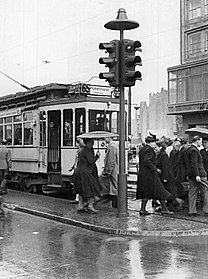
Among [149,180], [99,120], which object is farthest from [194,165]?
[99,120]

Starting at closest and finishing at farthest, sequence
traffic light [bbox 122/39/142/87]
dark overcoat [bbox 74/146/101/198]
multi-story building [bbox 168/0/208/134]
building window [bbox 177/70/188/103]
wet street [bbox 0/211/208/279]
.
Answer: wet street [bbox 0/211/208/279]
traffic light [bbox 122/39/142/87]
dark overcoat [bbox 74/146/101/198]
multi-story building [bbox 168/0/208/134]
building window [bbox 177/70/188/103]

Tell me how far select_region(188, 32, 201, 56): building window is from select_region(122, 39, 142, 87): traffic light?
126ft

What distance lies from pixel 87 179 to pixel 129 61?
285 centimetres

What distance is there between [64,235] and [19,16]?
9.34m

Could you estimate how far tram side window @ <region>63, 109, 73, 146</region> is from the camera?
52.1 ft

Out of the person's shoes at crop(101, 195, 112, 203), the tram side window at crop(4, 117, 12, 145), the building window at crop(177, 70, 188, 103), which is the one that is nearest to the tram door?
the tram side window at crop(4, 117, 12, 145)

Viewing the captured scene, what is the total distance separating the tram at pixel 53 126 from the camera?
15664 mm

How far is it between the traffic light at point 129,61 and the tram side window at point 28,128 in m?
6.67

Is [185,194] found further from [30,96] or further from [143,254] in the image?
[30,96]

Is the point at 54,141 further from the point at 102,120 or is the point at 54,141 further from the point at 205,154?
the point at 205,154

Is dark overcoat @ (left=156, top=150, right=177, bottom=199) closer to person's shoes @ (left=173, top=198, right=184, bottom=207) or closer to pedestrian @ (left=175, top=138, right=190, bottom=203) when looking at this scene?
pedestrian @ (left=175, top=138, right=190, bottom=203)

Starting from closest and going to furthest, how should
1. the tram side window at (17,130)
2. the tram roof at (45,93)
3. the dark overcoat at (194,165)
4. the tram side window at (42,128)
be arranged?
1. the dark overcoat at (194,165)
2. the tram side window at (42,128)
3. the tram roof at (45,93)
4. the tram side window at (17,130)

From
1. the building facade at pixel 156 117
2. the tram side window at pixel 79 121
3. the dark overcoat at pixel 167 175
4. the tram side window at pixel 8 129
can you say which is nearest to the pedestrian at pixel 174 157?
the dark overcoat at pixel 167 175

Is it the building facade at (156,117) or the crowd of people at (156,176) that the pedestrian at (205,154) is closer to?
the crowd of people at (156,176)
